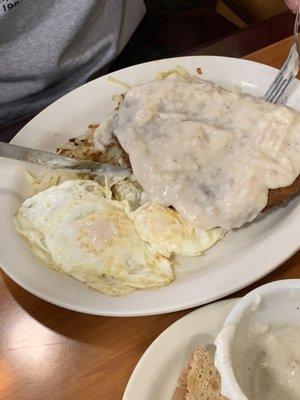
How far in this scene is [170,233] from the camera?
1337 mm

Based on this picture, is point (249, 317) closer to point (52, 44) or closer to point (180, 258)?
point (180, 258)

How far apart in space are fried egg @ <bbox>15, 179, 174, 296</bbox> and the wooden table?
0.27ft

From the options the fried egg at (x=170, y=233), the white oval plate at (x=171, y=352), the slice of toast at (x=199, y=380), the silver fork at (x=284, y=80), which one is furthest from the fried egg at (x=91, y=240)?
the silver fork at (x=284, y=80)

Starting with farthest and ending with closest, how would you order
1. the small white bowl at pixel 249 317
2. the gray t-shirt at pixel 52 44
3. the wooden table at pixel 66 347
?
1. the gray t-shirt at pixel 52 44
2. the wooden table at pixel 66 347
3. the small white bowl at pixel 249 317

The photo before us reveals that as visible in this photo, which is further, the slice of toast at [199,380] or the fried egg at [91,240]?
the fried egg at [91,240]

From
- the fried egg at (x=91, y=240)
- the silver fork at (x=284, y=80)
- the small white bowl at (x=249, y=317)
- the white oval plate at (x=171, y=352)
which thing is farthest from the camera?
the silver fork at (x=284, y=80)

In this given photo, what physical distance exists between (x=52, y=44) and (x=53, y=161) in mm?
553

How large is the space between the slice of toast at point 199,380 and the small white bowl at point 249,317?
61 mm

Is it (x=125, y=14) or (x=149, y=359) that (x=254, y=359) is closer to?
(x=149, y=359)

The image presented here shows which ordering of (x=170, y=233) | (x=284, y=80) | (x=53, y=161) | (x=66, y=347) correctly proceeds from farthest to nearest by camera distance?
1. (x=284, y=80)
2. (x=53, y=161)
3. (x=170, y=233)
4. (x=66, y=347)

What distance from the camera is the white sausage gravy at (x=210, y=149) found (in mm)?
1322

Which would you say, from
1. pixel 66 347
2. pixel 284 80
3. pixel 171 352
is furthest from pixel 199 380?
pixel 284 80

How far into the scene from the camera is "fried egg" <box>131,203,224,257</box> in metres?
1.33

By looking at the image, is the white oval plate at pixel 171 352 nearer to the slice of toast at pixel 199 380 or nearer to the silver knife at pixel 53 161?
the slice of toast at pixel 199 380
